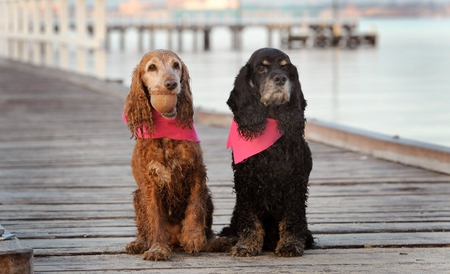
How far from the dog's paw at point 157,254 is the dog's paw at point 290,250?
1.73ft

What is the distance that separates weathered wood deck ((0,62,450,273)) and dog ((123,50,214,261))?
4.2 inches

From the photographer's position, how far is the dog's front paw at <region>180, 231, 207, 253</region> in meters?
4.16

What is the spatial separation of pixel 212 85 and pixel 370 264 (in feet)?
96.7

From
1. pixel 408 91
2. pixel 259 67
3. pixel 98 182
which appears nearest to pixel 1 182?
pixel 98 182

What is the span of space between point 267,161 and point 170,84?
59 cm

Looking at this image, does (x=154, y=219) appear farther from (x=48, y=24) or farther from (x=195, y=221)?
(x=48, y=24)

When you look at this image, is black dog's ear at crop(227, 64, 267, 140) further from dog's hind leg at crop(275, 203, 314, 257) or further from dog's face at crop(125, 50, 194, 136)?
dog's hind leg at crop(275, 203, 314, 257)

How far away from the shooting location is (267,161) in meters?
4.09

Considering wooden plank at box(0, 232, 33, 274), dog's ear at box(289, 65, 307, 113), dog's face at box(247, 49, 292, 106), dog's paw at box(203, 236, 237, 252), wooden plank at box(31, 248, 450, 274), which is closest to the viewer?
wooden plank at box(0, 232, 33, 274)

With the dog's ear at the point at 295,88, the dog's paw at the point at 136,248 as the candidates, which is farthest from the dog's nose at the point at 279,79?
the dog's paw at the point at 136,248

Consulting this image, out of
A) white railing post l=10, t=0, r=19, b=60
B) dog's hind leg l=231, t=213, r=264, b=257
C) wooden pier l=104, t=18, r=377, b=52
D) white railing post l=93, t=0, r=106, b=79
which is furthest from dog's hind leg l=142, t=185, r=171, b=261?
wooden pier l=104, t=18, r=377, b=52

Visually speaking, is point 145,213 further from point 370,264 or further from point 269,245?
point 370,264

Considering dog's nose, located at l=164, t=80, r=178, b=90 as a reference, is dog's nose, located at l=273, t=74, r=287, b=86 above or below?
above

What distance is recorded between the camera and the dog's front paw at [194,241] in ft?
13.7
